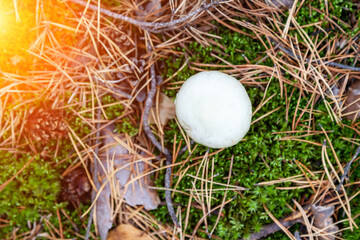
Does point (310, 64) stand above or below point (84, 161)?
above

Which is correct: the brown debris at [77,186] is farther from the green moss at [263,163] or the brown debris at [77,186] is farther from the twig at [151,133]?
the green moss at [263,163]

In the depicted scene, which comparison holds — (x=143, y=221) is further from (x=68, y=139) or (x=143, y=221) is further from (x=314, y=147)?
(x=314, y=147)

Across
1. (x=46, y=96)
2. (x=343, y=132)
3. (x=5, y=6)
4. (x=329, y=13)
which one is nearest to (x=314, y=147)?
(x=343, y=132)

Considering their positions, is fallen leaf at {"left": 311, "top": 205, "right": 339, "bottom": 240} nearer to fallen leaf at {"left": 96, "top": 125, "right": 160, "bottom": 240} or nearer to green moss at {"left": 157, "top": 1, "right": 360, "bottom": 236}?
green moss at {"left": 157, "top": 1, "right": 360, "bottom": 236}

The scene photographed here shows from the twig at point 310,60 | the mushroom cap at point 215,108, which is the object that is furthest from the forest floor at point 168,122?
the mushroom cap at point 215,108

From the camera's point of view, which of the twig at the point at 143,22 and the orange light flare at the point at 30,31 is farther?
the orange light flare at the point at 30,31

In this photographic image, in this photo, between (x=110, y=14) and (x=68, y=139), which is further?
(x=68, y=139)
